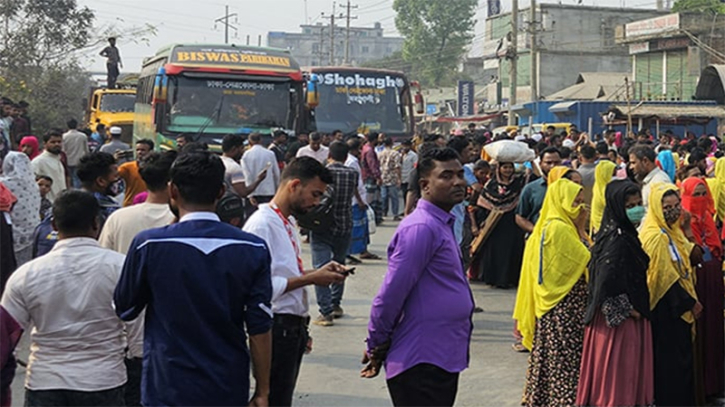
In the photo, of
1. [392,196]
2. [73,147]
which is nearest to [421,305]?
[73,147]

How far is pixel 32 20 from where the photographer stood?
2658 centimetres

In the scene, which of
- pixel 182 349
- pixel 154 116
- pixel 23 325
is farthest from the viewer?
pixel 154 116

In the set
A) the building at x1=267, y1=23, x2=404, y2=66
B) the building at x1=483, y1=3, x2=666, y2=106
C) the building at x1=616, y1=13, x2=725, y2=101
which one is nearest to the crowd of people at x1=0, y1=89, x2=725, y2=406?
the building at x1=616, y1=13, x2=725, y2=101

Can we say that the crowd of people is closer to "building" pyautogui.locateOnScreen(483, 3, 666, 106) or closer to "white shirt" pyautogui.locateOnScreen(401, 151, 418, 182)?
"white shirt" pyautogui.locateOnScreen(401, 151, 418, 182)

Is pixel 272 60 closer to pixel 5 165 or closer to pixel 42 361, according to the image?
pixel 5 165

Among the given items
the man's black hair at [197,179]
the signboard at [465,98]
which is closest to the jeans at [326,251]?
the man's black hair at [197,179]

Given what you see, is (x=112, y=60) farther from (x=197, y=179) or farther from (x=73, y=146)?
(x=197, y=179)

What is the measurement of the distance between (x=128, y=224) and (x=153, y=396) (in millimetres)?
1806

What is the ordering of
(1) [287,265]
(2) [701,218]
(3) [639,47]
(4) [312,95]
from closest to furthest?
(1) [287,265], (2) [701,218], (4) [312,95], (3) [639,47]

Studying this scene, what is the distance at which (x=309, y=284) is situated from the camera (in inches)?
181

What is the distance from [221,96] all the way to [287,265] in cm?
1336

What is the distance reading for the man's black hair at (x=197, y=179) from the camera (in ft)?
12.5

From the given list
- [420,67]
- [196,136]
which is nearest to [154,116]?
[196,136]

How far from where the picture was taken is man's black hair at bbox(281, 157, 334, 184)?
502cm
